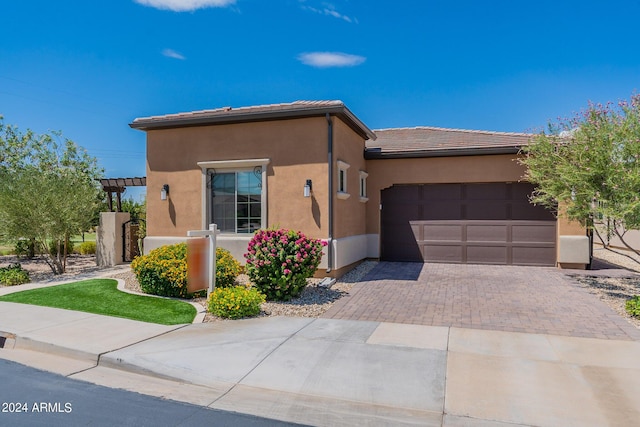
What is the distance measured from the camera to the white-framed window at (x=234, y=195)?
11328mm

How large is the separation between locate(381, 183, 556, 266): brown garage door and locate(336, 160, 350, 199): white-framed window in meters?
2.82

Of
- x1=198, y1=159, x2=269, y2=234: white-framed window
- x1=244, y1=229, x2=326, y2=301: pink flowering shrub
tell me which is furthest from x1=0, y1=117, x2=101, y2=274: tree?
x1=244, y1=229, x2=326, y2=301: pink flowering shrub

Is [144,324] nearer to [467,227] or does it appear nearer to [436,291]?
[436,291]

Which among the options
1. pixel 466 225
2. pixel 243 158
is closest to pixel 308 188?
pixel 243 158

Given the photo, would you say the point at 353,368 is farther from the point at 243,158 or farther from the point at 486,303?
the point at 243,158

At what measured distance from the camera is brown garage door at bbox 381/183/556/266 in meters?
12.8

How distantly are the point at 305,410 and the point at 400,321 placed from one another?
11.1ft

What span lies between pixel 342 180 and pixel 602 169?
610 cm

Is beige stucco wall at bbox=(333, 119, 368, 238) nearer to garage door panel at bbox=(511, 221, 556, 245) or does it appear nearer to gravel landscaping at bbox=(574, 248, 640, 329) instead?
garage door panel at bbox=(511, 221, 556, 245)

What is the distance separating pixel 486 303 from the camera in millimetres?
8195

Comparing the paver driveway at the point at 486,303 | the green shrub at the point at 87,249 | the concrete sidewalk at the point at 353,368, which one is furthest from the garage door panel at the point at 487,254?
the green shrub at the point at 87,249

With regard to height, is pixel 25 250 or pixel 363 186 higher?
pixel 363 186

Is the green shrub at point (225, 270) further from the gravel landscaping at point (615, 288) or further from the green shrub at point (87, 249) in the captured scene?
the green shrub at point (87, 249)

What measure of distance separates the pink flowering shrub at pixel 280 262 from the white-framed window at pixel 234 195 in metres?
2.59
